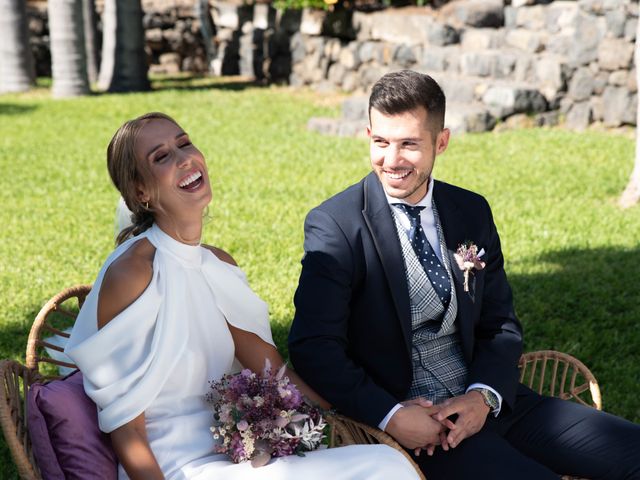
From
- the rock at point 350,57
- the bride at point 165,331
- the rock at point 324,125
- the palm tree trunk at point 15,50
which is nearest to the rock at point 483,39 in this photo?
the rock at point 324,125

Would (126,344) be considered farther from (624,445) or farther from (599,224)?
(599,224)

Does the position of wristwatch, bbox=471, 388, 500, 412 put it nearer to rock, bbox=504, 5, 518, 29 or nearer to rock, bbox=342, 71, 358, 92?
rock, bbox=504, 5, 518, 29

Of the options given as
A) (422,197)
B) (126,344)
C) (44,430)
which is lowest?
(44,430)

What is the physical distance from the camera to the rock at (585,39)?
38.3 feet

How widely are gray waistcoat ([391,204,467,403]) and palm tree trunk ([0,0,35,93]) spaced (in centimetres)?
1492

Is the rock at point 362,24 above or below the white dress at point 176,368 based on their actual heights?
below

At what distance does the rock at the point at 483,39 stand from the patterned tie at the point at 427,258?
1069 centimetres

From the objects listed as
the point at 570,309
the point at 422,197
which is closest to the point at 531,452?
the point at 422,197

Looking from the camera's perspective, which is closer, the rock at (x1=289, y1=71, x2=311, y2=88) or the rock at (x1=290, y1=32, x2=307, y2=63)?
the rock at (x1=290, y1=32, x2=307, y2=63)

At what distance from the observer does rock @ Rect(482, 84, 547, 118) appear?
11.7m

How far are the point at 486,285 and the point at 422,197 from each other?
0.41m

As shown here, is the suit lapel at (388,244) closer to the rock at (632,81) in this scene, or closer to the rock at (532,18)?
the rock at (632,81)

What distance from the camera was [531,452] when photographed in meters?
3.13

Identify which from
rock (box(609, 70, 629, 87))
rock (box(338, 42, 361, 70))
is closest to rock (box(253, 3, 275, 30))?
rock (box(338, 42, 361, 70))
